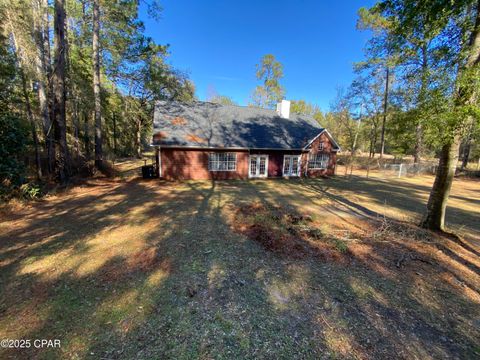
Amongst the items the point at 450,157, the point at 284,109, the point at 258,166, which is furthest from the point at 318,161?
the point at 450,157

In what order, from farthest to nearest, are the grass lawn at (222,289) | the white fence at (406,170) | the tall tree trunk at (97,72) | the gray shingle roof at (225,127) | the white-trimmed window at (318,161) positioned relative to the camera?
the white fence at (406,170), the white-trimmed window at (318,161), the gray shingle roof at (225,127), the tall tree trunk at (97,72), the grass lawn at (222,289)

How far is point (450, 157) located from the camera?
20.9 feet

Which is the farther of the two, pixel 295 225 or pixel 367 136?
pixel 367 136

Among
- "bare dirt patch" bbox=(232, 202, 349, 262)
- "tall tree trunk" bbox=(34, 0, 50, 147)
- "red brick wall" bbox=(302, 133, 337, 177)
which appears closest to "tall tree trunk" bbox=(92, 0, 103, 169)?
"tall tree trunk" bbox=(34, 0, 50, 147)

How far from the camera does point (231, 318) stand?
334 cm

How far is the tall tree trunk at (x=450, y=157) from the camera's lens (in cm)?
505

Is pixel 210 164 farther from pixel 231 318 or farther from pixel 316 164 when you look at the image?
pixel 231 318

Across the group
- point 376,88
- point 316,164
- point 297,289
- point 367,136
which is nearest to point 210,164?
point 316,164

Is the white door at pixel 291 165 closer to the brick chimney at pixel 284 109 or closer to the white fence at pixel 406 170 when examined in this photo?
the brick chimney at pixel 284 109

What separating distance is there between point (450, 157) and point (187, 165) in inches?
508

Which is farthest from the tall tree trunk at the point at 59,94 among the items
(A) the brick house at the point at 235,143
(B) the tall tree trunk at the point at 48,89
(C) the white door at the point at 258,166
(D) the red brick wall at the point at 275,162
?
(D) the red brick wall at the point at 275,162

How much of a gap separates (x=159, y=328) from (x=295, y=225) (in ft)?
16.0

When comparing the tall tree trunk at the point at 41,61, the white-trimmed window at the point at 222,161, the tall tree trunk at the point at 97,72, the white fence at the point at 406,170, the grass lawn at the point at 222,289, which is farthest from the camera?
the white fence at the point at 406,170

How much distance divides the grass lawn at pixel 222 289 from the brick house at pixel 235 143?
727 centimetres
